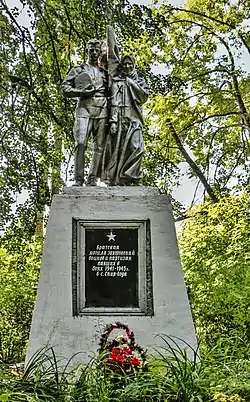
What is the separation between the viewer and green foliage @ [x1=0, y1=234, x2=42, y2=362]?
11.1 metres

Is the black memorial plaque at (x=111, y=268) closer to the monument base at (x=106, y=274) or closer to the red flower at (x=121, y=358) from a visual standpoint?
the monument base at (x=106, y=274)

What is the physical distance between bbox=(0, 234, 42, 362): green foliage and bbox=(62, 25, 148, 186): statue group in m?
4.75

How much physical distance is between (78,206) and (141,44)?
838cm

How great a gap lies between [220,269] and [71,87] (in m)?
4.73

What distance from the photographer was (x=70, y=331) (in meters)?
5.87

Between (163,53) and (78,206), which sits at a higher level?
(163,53)

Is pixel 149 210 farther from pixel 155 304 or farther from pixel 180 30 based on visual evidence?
pixel 180 30

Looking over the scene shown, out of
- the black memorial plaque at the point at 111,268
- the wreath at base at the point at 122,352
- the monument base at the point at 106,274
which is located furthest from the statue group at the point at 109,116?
the wreath at base at the point at 122,352

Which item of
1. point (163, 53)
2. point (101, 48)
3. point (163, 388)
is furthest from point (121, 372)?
point (163, 53)

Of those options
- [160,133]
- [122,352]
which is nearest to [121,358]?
[122,352]

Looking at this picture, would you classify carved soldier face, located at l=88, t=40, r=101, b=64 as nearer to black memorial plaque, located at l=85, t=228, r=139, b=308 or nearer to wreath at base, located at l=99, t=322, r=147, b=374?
black memorial plaque, located at l=85, t=228, r=139, b=308

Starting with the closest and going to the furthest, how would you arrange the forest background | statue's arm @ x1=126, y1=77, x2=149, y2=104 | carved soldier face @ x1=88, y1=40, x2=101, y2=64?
statue's arm @ x1=126, y1=77, x2=149, y2=104, carved soldier face @ x1=88, y1=40, x2=101, y2=64, the forest background

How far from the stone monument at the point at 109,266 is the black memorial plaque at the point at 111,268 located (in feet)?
0.04

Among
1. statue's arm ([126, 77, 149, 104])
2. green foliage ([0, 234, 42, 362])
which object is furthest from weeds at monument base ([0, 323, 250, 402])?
green foliage ([0, 234, 42, 362])
